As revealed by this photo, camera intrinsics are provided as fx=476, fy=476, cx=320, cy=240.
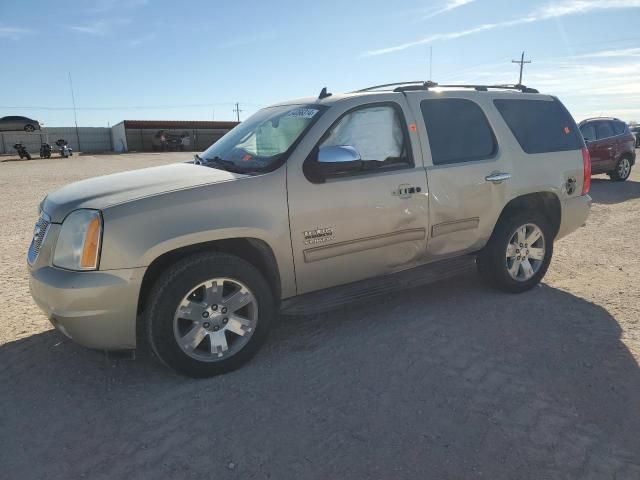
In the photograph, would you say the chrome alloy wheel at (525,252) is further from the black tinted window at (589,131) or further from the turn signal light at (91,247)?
the black tinted window at (589,131)

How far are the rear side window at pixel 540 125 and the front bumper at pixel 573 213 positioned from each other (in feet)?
1.76

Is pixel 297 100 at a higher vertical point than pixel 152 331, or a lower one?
higher

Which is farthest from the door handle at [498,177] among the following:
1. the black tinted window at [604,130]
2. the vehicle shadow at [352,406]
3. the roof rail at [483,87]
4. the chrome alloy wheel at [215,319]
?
the black tinted window at [604,130]

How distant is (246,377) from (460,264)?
7.51 feet

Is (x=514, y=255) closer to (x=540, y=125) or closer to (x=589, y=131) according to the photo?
(x=540, y=125)

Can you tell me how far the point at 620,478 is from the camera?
7.50 feet

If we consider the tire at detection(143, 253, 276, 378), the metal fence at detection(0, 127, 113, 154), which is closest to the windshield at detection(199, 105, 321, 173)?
the tire at detection(143, 253, 276, 378)

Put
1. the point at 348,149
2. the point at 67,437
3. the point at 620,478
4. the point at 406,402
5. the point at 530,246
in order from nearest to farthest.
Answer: the point at 620,478, the point at 67,437, the point at 406,402, the point at 348,149, the point at 530,246

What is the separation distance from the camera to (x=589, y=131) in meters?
12.7

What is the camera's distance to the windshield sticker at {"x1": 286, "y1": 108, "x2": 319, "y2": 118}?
373 cm

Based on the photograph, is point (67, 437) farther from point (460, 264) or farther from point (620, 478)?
point (460, 264)

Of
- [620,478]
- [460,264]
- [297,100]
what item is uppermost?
[297,100]

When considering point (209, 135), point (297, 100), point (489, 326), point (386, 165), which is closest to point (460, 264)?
point (489, 326)

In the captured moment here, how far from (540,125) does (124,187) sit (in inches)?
156
